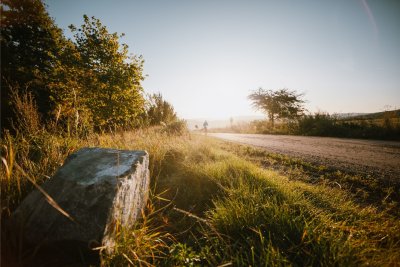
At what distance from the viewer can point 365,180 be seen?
366 centimetres

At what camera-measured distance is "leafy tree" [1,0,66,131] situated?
44.7ft

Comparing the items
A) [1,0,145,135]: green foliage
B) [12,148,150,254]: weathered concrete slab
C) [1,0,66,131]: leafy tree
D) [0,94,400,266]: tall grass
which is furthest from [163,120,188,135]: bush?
[1,0,66,131]: leafy tree

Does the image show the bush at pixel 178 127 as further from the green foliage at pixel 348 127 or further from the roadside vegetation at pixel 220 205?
the green foliage at pixel 348 127

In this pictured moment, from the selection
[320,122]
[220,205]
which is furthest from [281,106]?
[220,205]

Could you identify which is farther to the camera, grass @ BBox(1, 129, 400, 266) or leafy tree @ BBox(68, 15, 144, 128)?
leafy tree @ BBox(68, 15, 144, 128)

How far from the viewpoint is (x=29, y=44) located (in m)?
15.0

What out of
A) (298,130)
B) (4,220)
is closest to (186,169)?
(4,220)

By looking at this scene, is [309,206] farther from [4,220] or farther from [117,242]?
[4,220]

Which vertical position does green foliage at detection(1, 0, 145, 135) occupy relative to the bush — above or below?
above

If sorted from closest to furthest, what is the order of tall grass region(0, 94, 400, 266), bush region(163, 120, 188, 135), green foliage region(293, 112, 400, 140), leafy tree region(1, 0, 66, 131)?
tall grass region(0, 94, 400, 266) → bush region(163, 120, 188, 135) → green foliage region(293, 112, 400, 140) → leafy tree region(1, 0, 66, 131)

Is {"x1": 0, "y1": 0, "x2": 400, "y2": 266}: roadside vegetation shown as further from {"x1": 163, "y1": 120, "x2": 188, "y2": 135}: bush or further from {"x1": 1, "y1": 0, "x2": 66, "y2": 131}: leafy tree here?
{"x1": 1, "y1": 0, "x2": 66, "y2": 131}: leafy tree

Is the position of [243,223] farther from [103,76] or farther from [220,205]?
[103,76]

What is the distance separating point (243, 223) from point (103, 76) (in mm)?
12100

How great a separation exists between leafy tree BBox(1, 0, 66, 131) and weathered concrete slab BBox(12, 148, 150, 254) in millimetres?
14672
